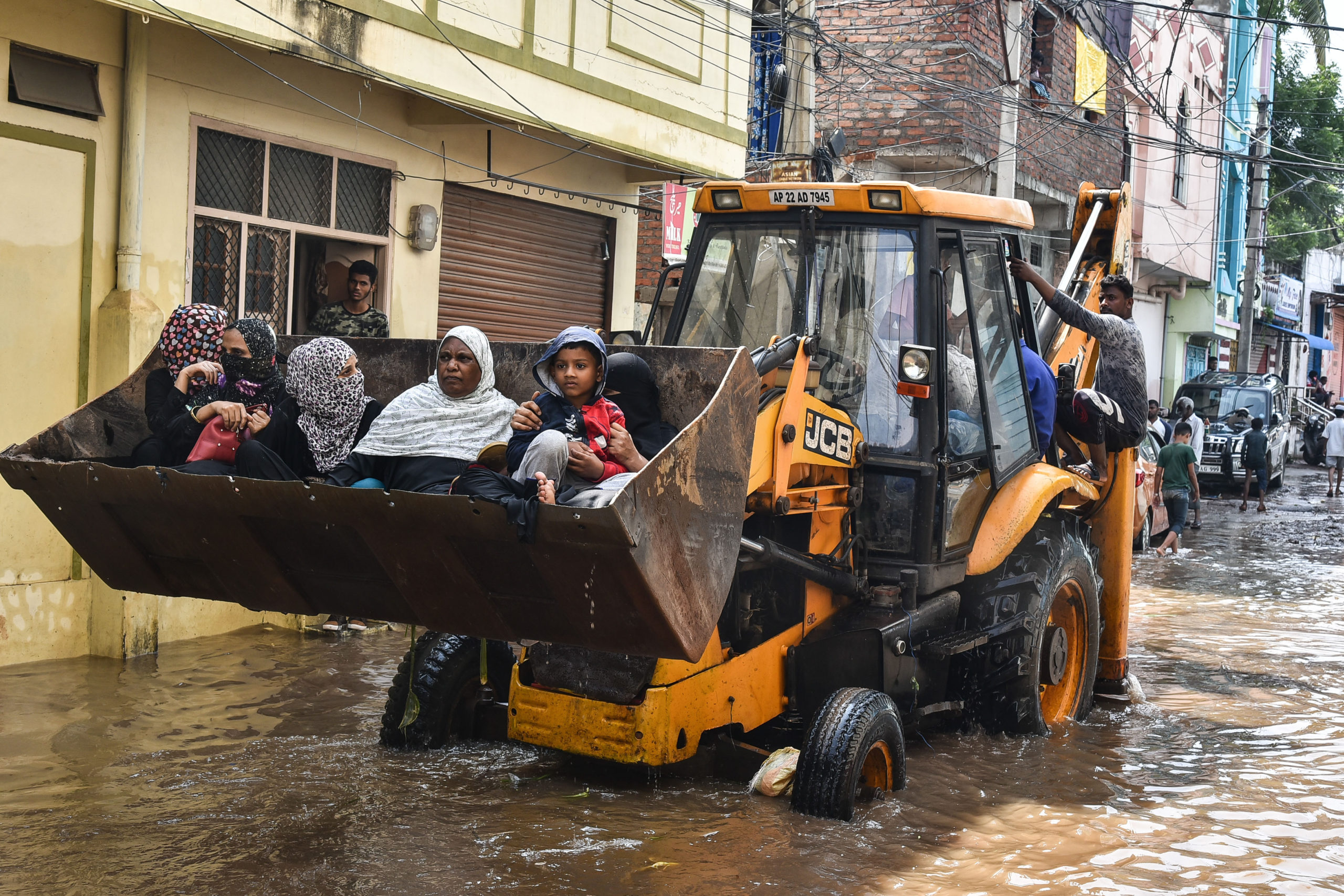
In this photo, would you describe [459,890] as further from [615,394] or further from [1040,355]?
[1040,355]

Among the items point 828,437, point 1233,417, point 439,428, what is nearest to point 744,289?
point 828,437

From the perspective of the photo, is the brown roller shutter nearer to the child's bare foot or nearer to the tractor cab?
the tractor cab

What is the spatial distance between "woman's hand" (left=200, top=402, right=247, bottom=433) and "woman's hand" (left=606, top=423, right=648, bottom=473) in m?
1.53

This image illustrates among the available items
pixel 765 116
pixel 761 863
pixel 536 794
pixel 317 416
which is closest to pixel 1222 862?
pixel 761 863

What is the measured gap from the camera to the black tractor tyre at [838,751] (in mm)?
5070

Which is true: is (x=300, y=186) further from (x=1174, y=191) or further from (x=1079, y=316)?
(x=1174, y=191)

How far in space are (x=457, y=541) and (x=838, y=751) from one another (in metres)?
1.75

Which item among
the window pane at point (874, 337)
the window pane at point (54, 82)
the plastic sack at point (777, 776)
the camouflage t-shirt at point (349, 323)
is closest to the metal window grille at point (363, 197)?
the camouflage t-shirt at point (349, 323)

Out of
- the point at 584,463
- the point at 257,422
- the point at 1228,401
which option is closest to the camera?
the point at 584,463

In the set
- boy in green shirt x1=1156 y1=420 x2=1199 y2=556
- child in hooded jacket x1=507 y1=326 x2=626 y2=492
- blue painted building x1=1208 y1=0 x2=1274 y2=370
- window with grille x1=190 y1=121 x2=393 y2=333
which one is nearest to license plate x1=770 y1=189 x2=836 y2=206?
child in hooded jacket x1=507 y1=326 x2=626 y2=492

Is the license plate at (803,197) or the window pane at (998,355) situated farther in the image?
the window pane at (998,355)

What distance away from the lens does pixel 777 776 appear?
17.6ft

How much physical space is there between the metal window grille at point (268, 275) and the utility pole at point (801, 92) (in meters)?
5.50

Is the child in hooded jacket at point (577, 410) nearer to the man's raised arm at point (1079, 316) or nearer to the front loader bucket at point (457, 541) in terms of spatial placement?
the front loader bucket at point (457, 541)
